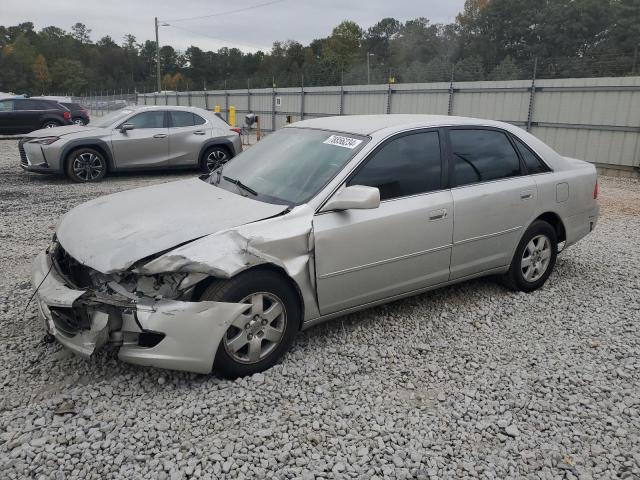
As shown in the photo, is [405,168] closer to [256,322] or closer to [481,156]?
[481,156]

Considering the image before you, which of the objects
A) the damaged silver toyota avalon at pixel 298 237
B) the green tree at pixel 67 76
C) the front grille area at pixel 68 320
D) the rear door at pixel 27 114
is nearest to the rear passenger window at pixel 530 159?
the damaged silver toyota avalon at pixel 298 237

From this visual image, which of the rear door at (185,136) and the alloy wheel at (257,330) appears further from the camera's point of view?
the rear door at (185,136)

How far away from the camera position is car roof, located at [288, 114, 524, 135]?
4051mm

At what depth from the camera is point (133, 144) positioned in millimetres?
10328

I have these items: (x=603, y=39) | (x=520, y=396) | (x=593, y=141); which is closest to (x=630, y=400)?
(x=520, y=396)

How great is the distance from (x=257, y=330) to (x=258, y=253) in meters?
0.48

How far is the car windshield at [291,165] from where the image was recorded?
3.69 meters

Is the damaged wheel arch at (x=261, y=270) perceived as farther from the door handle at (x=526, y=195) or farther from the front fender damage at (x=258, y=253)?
the door handle at (x=526, y=195)

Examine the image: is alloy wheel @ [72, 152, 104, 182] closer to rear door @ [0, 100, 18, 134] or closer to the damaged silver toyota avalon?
the damaged silver toyota avalon

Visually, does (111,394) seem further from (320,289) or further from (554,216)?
(554,216)

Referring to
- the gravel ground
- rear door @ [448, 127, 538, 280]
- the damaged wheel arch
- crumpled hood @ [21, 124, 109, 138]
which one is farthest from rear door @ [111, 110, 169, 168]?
the damaged wheel arch

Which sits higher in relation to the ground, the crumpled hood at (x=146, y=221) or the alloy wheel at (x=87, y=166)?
the crumpled hood at (x=146, y=221)

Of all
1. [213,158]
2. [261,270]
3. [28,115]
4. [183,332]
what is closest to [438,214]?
[261,270]

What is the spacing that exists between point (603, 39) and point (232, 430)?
118ft
